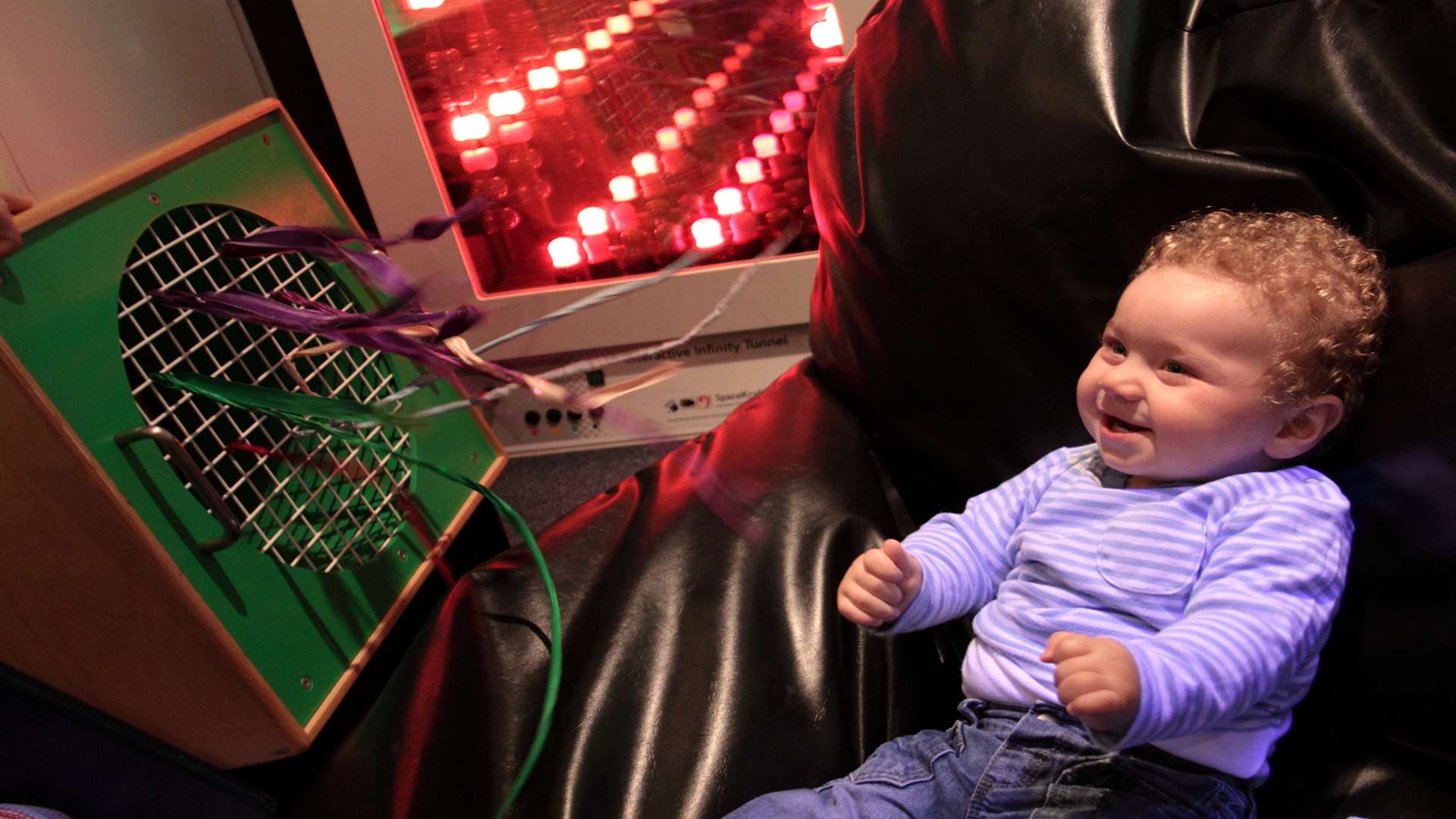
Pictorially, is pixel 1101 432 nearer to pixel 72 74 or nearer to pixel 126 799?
pixel 126 799

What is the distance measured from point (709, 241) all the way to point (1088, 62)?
847 millimetres

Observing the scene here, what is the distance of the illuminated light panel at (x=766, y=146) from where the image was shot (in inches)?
59.2

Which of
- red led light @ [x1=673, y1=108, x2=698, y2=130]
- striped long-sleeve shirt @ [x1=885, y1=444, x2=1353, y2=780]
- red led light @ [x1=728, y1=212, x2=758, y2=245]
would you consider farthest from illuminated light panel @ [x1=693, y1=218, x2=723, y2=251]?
striped long-sleeve shirt @ [x1=885, y1=444, x2=1353, y2=780]

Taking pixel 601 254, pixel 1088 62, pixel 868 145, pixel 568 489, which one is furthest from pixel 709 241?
pixel 1088 62

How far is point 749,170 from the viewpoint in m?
1.51

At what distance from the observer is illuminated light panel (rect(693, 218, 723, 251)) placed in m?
1.54

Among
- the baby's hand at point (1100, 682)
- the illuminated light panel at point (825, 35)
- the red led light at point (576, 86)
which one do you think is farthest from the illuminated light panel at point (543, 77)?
the baby's hand at point (1100, 682)

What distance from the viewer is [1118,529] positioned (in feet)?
2.31

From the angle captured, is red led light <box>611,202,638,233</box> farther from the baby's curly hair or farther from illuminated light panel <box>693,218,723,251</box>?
the baby's curly hair

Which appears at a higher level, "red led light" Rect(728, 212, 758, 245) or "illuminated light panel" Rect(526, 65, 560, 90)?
"illuminated light panel" Rect(526, 65, 560, 90)

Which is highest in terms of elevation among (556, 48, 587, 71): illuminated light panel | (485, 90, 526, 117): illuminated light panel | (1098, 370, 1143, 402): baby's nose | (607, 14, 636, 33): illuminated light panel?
(607, 14, 636, 33): illuminated light panel

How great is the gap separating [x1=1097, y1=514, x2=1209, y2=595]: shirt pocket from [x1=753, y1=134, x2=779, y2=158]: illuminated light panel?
935 millimetres

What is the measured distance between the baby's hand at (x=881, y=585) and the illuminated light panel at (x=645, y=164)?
929mm

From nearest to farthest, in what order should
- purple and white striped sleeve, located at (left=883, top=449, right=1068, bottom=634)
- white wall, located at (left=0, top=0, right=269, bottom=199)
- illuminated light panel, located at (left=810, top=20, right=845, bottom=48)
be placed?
1. purple and white striped sleeve, located at (left=883, top=449, right=1068, bottom=634)
2. white wall, located at (left=0, top=0, right=269, bottom=199)
3. illuminated light panel, located at (left=810, top=20, right=845, bottom=48)
